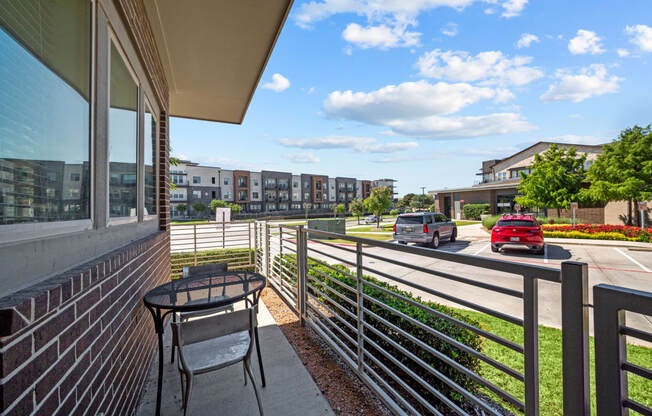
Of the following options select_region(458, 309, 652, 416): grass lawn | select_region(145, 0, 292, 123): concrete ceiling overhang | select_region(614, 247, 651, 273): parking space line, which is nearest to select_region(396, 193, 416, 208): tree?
select_region(614, 247, 651, 273): parking space line

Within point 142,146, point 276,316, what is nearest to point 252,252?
point 276,316

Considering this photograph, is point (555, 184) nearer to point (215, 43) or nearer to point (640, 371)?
point (215, 43)

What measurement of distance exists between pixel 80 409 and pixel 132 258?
4.19 feet

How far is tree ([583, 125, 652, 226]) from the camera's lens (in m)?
18.8

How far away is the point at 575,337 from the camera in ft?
3.59

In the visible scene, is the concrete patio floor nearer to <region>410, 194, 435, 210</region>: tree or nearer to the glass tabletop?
the glass tabletop

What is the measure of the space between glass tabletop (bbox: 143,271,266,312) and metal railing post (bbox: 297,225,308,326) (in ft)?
2.84

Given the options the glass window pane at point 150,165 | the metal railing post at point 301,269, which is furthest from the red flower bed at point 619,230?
the glass window pane at point 150,165

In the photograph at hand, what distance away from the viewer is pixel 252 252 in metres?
8.43

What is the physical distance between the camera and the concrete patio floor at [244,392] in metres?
2.50

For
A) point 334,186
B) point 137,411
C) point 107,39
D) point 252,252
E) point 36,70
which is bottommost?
point 137,411

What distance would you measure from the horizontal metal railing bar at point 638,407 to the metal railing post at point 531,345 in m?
0.34

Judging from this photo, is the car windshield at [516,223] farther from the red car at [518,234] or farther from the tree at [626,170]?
the tree at [626,170]

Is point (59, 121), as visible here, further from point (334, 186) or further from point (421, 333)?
point (334, 186)
